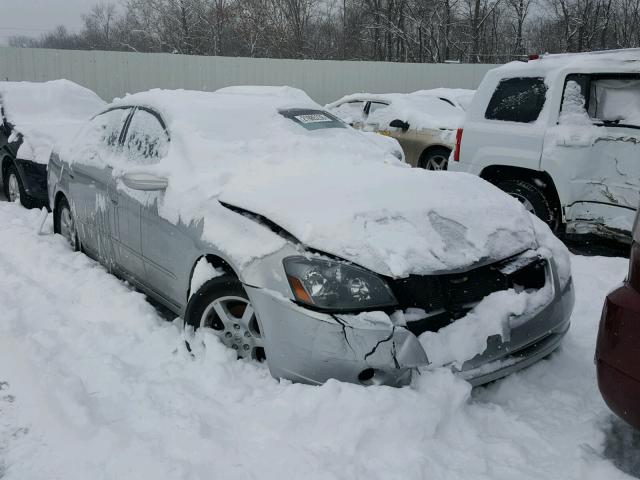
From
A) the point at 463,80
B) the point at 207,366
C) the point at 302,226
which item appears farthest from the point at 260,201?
the point at 463,80

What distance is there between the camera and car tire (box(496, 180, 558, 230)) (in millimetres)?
5652

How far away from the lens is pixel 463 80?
74.2 ft

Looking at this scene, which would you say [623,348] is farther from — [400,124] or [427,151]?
[400,124]

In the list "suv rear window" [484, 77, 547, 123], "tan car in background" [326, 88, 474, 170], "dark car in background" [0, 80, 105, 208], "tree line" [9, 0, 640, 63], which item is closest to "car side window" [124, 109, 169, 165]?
"dark car in background" [0, 80, 105, 208]

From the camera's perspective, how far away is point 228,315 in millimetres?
2986

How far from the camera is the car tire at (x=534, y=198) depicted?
5652 mm

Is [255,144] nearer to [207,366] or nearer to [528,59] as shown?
[207,366]

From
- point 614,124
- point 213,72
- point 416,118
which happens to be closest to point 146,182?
point 614,124

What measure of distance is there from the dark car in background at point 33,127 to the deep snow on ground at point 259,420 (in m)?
3.71

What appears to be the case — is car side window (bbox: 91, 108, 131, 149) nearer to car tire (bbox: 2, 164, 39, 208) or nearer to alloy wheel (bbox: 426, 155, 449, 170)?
car tire (bbox: 2, 164, 39, 208)

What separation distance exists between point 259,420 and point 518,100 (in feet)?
15.5

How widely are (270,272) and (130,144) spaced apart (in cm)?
212

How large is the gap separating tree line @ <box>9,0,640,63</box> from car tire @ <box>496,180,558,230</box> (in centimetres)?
3141

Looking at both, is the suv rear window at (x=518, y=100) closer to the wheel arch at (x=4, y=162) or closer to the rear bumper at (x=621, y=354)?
the rear bumper at (x=621, y=354)
